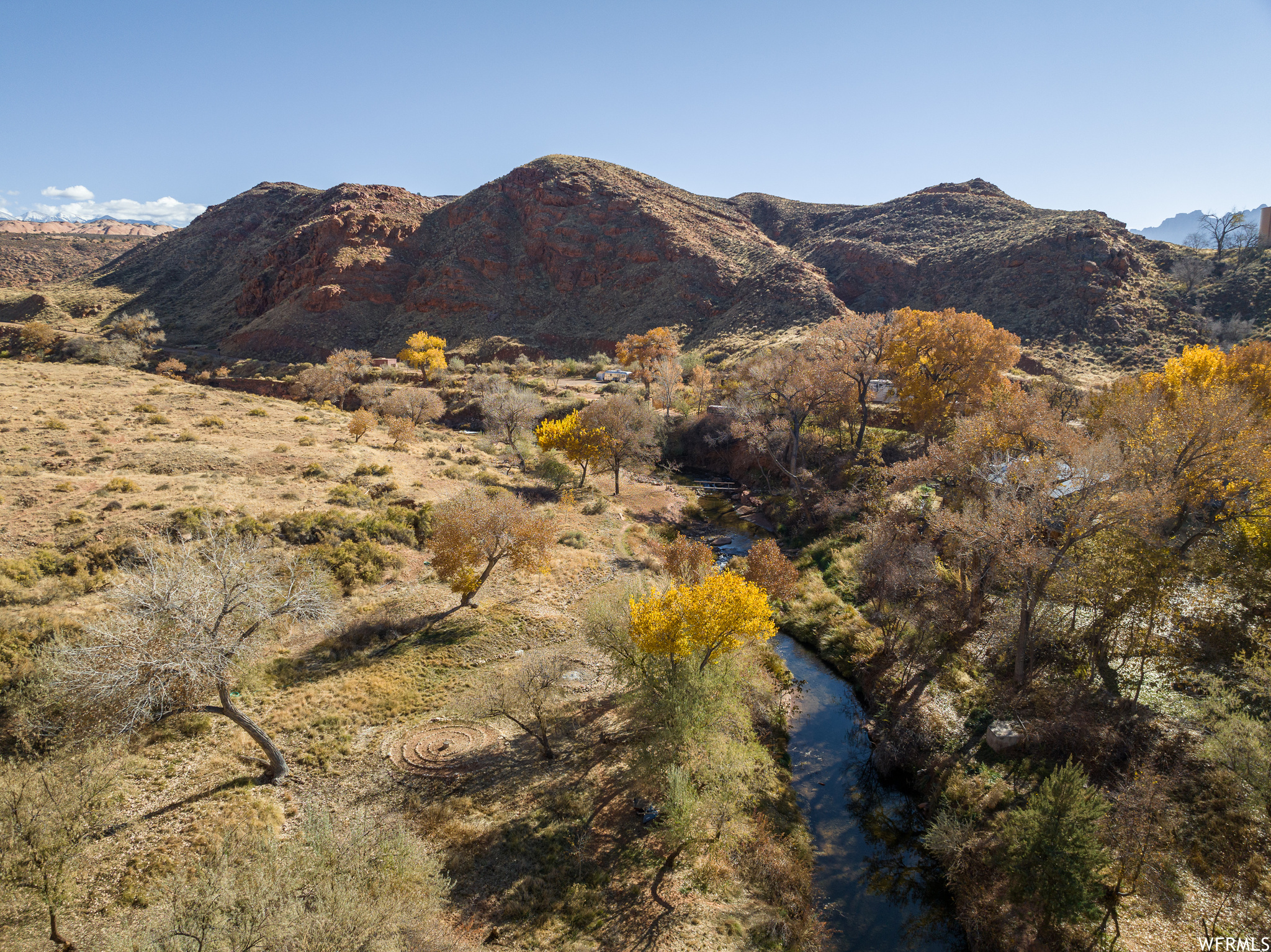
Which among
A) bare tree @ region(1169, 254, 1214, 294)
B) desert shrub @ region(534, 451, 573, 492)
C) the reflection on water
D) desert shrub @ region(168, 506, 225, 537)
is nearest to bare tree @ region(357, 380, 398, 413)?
desert shrub @ region(534, 451, 573, 492)

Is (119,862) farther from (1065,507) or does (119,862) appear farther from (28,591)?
(1065,507)

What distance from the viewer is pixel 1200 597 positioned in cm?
1961

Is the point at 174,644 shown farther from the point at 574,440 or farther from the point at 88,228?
the point at 88,228

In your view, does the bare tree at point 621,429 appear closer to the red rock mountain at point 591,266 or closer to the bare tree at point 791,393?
the bare tree at point 791,393

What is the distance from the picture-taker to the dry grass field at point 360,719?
12344 millimetres

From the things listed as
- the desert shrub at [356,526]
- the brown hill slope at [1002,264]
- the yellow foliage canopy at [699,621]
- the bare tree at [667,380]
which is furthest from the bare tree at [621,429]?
the brown hill slope at [1002,264]

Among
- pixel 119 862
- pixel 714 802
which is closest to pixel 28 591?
pixel 119 862

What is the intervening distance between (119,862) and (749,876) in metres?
14.3

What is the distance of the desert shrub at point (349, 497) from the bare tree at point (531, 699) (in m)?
15.5

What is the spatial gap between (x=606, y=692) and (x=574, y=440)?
21524mm

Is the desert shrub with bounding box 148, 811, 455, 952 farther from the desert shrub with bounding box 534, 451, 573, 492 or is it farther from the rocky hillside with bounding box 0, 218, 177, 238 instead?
the rocky hillside with bounding box 0, 218, 177, 238

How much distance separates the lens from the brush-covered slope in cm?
8106

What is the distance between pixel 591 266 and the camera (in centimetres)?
9212

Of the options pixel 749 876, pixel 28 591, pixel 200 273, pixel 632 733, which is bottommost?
pixel 749 876
